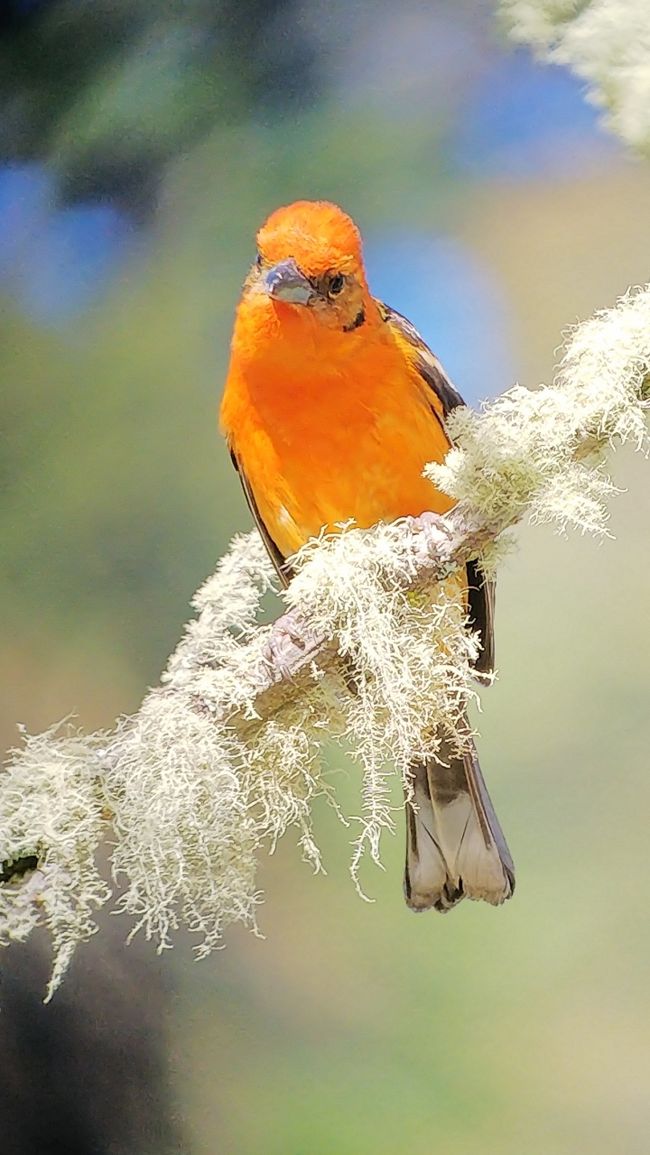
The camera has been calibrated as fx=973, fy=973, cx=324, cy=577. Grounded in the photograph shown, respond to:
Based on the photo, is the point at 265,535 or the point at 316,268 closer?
the point at 316,268

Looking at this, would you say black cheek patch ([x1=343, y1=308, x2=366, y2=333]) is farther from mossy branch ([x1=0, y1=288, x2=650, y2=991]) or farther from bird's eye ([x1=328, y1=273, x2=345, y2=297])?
mossy branch ([x1=0, y1=288, x2=650, y2=991])

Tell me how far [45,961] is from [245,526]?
2.41 ft

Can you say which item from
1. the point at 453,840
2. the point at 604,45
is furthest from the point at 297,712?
the point at 604,45

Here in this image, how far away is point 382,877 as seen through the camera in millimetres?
1405

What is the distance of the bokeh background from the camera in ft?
4.36

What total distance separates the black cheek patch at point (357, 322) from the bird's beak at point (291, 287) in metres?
0.07

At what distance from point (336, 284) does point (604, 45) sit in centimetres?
56

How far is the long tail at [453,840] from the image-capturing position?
136 centimetres

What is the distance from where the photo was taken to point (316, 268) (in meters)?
1.38

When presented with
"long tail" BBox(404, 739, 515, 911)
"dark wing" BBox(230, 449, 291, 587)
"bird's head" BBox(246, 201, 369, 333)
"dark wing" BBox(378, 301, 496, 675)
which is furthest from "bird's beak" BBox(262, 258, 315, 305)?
"long tail" BBox(404, 739, 515, 911)

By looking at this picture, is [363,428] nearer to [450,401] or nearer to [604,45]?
[450,401]

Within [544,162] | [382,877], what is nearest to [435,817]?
[382,877]

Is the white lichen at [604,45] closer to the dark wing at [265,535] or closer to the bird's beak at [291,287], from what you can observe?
the bird's beak at [291,287]

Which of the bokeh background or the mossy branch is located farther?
the bokeh background
